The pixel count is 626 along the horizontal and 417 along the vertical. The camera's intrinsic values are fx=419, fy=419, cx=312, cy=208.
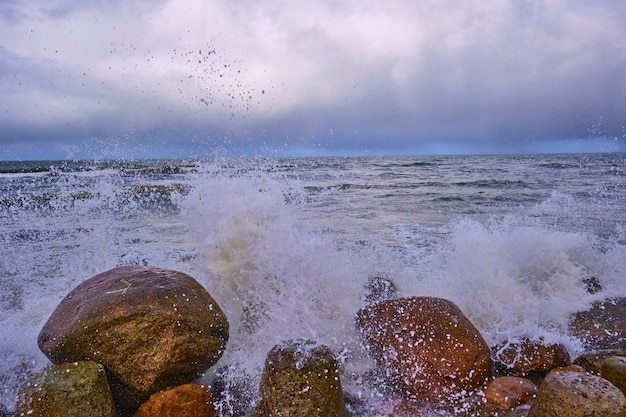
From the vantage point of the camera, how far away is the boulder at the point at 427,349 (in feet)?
9.96

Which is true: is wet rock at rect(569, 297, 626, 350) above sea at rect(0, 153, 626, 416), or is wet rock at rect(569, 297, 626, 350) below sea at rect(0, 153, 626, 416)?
below

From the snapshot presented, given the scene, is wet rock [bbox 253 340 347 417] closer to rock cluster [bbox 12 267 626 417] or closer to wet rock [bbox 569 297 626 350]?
rock cluster [bbox 12 267 626 417]

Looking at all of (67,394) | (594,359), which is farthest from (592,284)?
(67,394)

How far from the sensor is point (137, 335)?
9.21ft

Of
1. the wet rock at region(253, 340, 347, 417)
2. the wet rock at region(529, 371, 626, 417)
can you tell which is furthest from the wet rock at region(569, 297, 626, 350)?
the wet rock at region(253, 340, 347, 417)

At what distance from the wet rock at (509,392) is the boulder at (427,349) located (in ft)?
0.33

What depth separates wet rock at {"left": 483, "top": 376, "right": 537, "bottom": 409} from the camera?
2.85 meters

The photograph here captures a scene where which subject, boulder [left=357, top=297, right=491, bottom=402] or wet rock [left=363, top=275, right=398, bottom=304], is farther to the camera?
wet rock [left=363, top=275, right=398, bottom=304]

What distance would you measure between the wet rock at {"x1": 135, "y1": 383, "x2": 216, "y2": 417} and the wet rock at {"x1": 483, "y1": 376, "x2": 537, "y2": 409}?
6.31ft

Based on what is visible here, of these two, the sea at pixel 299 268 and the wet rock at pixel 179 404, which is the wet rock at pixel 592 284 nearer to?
the sea at pixel 299 268

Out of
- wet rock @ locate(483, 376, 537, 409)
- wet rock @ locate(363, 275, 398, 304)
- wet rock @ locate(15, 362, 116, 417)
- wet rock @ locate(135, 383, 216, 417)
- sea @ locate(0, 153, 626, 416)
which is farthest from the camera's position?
wet rock @ locate(363, 275, 398, 304)

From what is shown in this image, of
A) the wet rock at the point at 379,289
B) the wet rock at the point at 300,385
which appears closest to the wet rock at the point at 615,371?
the wet rock at the point at 300,385

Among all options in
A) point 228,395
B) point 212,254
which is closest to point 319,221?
point 212,254

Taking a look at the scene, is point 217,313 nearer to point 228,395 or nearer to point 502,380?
point 228,395
